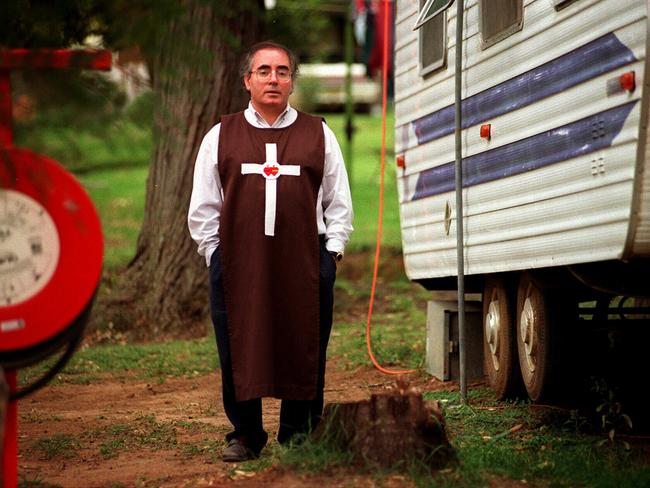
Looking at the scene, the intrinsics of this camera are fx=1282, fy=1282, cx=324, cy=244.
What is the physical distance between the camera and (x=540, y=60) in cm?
655

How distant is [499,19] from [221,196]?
2.29 m

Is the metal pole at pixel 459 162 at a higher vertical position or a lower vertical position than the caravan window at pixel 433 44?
lower

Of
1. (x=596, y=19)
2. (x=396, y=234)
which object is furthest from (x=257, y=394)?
(x=396, y=234)

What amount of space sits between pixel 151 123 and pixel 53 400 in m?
4.86

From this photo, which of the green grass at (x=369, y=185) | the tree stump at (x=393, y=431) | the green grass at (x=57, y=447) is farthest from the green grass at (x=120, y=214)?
the tree stump at (x=393, y=431)

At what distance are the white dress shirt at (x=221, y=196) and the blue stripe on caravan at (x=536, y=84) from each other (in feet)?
3.95

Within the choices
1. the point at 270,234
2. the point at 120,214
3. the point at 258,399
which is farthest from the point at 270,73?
the point at 120,214

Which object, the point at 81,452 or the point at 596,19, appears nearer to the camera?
the point at 596,19

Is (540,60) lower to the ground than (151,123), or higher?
higher

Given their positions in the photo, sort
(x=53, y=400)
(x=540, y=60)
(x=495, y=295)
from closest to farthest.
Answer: (x=540, y=60) → (x=495, y=295) → (x=53, y=400)

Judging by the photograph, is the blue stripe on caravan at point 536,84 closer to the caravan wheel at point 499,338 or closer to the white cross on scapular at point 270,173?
the caravan wheel at point 499,338

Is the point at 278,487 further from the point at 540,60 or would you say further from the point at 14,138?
the point at 540,60

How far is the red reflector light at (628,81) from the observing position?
535 cm

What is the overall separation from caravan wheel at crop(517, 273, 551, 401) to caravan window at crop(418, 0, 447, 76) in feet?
5.61
